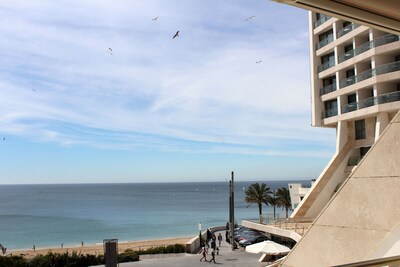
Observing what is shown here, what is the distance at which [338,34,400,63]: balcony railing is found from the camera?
3238 cm

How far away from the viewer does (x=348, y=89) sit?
36.2m

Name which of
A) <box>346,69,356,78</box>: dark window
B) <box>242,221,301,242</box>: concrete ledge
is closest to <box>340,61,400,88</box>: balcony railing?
<box>346,69,356,78</box>: dark window

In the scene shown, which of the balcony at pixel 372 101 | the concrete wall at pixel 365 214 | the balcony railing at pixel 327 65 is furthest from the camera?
the balcony railing at pixel 327 65

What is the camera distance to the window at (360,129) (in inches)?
1462

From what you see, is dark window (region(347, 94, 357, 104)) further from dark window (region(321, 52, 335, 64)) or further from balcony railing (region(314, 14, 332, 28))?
balcony railing (region(314, 14, 332, 28))

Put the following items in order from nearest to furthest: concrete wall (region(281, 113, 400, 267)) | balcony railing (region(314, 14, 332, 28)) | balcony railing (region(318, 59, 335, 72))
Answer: concrete wall (region(281, 113, 400, 267))
balcony railing (region(318, 59, 335, 72))
balcony railing (region(314, 14, 332, 28))

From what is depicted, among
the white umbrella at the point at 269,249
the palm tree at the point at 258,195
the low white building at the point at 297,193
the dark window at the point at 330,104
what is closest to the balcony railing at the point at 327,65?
the dark window at the point at 330,104

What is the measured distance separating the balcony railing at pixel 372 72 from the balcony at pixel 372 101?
176 centimetres

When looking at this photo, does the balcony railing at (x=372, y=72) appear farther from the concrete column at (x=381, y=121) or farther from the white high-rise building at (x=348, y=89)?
the concrete column at (x=381, y=121)

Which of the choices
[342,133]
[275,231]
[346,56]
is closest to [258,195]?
[342,133]

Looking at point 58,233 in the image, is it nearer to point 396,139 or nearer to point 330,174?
point 330,174

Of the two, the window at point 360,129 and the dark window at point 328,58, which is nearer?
the window at point 360,129

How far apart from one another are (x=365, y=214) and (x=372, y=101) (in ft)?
93.9

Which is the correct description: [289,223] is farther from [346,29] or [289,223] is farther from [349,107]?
[346,29]
